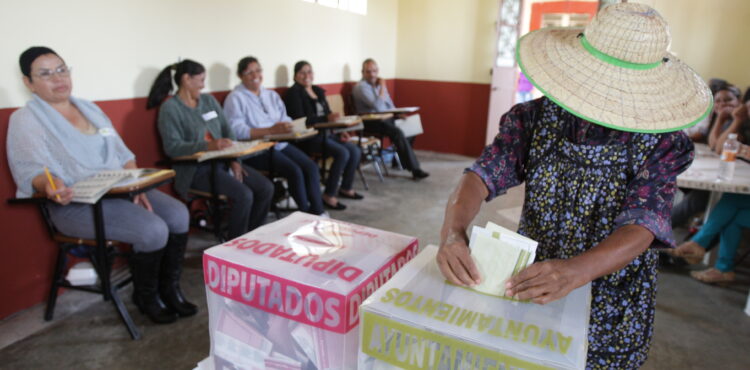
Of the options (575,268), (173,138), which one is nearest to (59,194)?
(173,138)

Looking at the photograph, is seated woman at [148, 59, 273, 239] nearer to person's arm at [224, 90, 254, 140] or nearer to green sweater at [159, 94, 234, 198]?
green sweater at [159, 94, 234, 198]

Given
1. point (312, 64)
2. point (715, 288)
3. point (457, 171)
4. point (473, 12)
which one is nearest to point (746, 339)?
point (715, 288)

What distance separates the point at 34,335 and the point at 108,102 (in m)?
1.34

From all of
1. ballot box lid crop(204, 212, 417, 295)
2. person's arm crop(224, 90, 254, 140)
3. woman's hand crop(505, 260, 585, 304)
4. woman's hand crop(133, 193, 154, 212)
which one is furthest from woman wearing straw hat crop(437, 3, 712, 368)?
person's arm crop(224, 90, 254, 140)

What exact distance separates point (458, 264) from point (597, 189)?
1.45ft

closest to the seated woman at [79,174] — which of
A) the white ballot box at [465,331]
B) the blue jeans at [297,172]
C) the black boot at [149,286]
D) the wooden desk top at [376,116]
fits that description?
the black boot at [149,286]

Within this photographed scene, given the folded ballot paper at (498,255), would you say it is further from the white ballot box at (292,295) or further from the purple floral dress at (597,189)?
the purple floral dress at (597,189)

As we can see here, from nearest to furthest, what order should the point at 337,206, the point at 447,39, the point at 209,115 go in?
the point at 209,115
the point at 337,206
the point at 447,39

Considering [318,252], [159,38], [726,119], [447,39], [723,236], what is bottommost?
[723,236]

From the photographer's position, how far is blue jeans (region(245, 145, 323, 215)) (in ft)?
12.0

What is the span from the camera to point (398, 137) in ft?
17.4

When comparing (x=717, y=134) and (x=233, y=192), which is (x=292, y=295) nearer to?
(x=233, y=192)

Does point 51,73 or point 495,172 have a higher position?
point 51,73

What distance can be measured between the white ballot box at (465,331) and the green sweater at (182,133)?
2.50 metres
